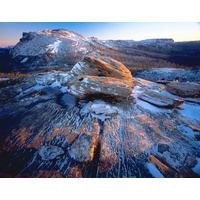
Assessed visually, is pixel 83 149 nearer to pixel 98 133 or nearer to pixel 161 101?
pixel 98 133

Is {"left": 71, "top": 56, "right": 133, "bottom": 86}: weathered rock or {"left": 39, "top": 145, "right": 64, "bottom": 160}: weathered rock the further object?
{"left": 71, "top": 56, "right": 133, "bottom": 86}: weathered rock

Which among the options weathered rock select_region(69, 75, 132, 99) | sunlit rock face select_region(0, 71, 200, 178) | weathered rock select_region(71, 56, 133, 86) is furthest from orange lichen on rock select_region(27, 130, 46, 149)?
weathered rock select_region(71, 56, 133, 86)

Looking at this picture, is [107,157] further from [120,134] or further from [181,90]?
[181,90]

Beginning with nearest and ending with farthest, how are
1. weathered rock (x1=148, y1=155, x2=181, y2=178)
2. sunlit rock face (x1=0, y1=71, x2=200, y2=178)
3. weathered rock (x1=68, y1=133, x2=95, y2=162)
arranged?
weathered rock (x1=148, y1=155, x2=181, y2=178) < sunlit rock face (x1=0, y1=71, x2=200, y2=178) < weathered rock (x1=68, y1=133, x2=95, y2=162)

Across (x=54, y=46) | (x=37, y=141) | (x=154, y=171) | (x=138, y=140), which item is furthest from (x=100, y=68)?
(x=54, y=46)

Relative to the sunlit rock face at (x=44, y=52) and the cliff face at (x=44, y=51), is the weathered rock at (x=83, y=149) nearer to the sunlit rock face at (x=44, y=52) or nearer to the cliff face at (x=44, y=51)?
the sunlit rock face at (x=44, y=52)

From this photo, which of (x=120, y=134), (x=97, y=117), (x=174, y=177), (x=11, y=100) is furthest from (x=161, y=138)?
(x=11, y=100)

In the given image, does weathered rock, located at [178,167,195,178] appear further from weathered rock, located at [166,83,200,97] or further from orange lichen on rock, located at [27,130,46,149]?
weathered rock, located at [166,83,200,97]
